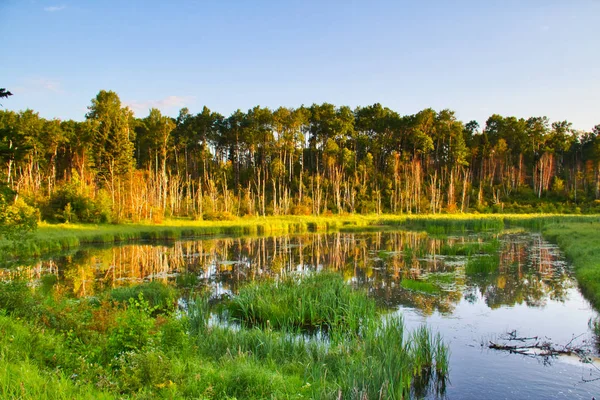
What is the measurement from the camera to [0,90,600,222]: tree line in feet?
174

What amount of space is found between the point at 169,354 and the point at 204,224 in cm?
3593

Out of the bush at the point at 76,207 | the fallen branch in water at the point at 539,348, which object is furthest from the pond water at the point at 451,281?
the bush at the point at 76,207

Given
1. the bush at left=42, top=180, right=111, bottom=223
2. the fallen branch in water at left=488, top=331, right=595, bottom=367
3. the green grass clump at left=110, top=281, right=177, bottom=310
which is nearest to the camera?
the fallen branch in water at left=488, top=331, right=595, bottom=367

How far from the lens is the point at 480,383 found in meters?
8.00

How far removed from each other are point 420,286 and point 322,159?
2292 inches

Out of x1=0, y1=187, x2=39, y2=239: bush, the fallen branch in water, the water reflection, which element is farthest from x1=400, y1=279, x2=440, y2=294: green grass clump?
x1=0, y1=187, x2=39, y2=239: bush

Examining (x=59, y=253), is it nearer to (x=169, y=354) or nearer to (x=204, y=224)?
(x=204, y=224)

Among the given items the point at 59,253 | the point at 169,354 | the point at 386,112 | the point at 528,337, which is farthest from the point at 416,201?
the point at 169,354

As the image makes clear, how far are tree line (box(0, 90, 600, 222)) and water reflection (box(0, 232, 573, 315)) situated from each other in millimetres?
21949

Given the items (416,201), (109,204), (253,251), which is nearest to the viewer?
(253,251)

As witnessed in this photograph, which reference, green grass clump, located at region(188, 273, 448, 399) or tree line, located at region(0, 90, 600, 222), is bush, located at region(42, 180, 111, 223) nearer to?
tree line, located at region(0, 90, 600, 222)

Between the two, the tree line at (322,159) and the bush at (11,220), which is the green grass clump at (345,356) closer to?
the bush at (11,220)

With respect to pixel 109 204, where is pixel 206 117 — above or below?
above

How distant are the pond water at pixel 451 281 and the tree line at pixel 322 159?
2283 cm
